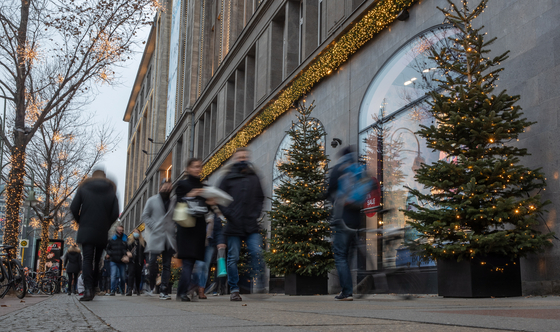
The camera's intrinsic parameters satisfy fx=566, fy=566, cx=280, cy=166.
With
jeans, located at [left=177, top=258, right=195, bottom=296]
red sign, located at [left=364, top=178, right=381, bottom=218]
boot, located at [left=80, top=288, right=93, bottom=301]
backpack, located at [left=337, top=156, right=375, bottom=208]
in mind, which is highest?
red sign, located at [left=364, top=178, right=381, bottom=218]

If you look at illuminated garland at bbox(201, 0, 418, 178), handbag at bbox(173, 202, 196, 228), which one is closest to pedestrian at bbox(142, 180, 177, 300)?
handbag at bbox(173, 202, 196, 228)

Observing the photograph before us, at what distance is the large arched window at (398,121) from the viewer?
10727 millimetres

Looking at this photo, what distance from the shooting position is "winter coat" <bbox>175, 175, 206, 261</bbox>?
738cm

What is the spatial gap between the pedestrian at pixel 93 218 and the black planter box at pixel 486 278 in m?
4.79

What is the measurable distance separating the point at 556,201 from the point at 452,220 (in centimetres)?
158

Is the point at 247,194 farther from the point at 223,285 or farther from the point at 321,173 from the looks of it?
the point at 223,285

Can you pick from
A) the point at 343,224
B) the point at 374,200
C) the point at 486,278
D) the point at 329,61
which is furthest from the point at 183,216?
the point at 329,61

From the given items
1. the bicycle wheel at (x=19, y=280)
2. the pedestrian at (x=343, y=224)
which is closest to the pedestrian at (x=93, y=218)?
the bicycle wheel at (x=19, y=280)

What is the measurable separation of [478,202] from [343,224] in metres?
1.71

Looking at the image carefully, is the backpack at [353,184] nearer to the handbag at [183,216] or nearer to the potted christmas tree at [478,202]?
the potted christmas tree at [478,202]

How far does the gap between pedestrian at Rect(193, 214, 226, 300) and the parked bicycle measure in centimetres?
350

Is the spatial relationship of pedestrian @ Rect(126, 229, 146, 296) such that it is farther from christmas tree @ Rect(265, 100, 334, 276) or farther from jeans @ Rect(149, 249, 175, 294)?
christmas tree @ Rect(265, 100, 334, 276)

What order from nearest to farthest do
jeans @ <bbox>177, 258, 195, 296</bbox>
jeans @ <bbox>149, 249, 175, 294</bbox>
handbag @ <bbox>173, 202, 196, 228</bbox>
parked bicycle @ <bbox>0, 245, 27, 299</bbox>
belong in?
handbag @ <bbox>173, 202, 196, 228</bbox>
jeans @ <bbox>177, 258, 195, 296</bbox>
jeans @ <bbox>149, 249, 175, 294</bbox>
parked bicycle @ <bbox>0, 245, 27, 299</bbox>

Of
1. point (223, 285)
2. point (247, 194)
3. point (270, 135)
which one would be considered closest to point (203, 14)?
point (270, 135)
